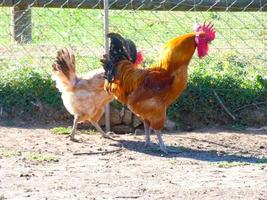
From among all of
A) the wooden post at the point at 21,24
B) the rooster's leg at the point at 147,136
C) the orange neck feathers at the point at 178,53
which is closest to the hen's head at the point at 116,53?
the orange neck feathers at the point at 178,53

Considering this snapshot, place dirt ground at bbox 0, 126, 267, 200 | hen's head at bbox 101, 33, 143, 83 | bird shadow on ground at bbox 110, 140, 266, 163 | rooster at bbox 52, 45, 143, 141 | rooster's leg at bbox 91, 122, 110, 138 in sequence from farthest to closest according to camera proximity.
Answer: rooster's leg at bbox 91, 122, 110, 138, rooster at bbox 52, 45, 143, 141, hen's head at bbox 101, 33, 143, 83, bird shadow on ground at bbox 110, 140, 266, 163, dirt ground at bbox 0, 126, 267, 200

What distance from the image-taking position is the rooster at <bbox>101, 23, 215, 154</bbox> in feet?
27.6

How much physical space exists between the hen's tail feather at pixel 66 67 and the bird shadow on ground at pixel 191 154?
0.97 metres

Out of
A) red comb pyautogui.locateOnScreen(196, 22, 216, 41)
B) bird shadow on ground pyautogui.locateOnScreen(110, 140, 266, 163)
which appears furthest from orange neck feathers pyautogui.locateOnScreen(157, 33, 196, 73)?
bird shadow on ground pyautogui.locateOnScreen(110, 140, 266, 163)

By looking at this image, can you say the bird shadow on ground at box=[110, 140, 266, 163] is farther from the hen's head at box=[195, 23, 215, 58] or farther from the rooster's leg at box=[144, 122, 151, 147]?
the hen's head at box=[195, 23, 215, 58]

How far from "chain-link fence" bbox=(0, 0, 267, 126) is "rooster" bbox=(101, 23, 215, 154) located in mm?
1539

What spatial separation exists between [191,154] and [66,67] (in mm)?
1865

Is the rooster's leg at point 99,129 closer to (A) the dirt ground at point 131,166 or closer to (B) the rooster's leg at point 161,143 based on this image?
(A) the dirt ground at point 131,166

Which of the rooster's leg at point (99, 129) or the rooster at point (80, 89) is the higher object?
the rooster at point (80, 89)

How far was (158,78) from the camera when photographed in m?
8.41

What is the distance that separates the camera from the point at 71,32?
12.4 metres

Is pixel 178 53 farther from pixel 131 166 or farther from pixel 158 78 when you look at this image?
pixel 131 166

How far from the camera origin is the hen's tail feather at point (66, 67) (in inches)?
349

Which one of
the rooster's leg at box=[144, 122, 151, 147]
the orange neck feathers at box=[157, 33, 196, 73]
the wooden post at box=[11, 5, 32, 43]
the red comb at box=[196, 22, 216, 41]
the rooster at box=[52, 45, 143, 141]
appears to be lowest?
the rooster's leg at box=[144, 122, 151, 147]
